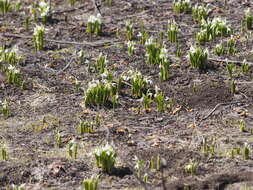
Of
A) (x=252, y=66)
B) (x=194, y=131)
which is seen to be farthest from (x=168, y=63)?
(x=194, y=131)

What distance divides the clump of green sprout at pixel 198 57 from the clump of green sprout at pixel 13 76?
220 cm

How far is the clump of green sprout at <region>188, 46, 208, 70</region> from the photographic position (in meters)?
7.63

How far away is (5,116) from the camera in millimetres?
6809

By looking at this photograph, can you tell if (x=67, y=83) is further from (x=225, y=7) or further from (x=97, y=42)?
(x=225, y=7)

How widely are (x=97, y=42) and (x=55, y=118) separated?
93.5 inches

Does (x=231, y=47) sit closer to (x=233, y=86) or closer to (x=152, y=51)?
(x=152, y=51)

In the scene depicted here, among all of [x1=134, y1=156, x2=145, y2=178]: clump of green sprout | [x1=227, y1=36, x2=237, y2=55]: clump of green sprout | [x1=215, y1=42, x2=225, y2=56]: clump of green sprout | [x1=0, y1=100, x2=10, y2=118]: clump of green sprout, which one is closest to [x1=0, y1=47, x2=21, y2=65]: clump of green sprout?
[x1=0, y1=100, x2=10, y2=118]: clump of green sprout

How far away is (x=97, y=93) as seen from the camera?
6.85 meters

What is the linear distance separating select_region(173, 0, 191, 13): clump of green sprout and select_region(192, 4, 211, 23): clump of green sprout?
11.5 inches

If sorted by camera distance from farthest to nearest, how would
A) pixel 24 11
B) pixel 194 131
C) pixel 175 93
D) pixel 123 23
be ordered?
pixel 24 11
pixel 123 23
pixel 175 93
pixel 194 131

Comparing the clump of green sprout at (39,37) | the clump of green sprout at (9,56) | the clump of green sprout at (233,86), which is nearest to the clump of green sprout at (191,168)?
the clump of green sprout at (233,86)

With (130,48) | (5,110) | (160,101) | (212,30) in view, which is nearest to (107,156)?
(160,101)

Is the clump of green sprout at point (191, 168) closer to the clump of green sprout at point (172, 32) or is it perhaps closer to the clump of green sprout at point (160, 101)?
the clump of green sprout at point (160, 101)

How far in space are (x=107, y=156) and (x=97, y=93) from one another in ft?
5.07
